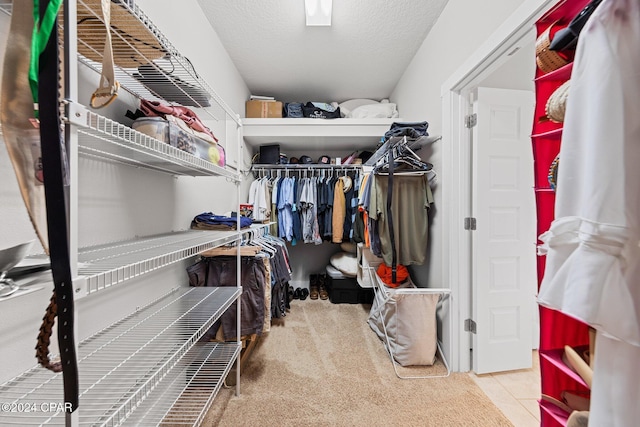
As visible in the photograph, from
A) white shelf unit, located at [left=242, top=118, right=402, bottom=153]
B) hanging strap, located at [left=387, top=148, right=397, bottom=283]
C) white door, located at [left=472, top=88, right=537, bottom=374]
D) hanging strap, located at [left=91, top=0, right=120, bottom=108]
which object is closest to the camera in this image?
hanging strap, located at [left=91, top=0, right=120, bottom=108]

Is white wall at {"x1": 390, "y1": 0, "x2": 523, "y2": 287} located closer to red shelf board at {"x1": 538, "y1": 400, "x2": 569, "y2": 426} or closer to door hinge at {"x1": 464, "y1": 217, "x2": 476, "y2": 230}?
door hinge at {"x1": 464, "y1": 217, "x2": 476, "y2": 230}

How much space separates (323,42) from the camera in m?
2.13

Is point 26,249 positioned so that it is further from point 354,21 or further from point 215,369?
point 354,21

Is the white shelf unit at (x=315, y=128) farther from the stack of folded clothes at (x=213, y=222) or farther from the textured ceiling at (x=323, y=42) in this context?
the stack of folded clothes at (x=213, y=222)

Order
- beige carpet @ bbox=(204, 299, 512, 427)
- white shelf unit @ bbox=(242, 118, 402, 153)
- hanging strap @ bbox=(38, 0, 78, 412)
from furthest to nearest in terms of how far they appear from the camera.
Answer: white shelf unit @ bbox=(242, 118, 402, 153) → beige carpet @ bbox=(204, 299, 512, 427) → hanging strap @ bbox=(38, 0, 78, 412)

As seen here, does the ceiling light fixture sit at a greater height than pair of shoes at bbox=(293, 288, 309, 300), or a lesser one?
greater

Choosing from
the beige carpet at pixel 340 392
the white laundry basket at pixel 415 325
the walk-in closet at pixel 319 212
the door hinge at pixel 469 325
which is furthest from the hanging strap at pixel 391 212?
the beige carpet at pixel 340 392

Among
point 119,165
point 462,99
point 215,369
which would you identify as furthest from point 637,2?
point 215,369

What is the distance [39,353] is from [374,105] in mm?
3131

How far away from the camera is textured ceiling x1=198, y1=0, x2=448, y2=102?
1801mm

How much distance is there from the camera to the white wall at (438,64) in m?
1.40

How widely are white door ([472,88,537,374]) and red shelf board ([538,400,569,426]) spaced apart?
38.5 inches

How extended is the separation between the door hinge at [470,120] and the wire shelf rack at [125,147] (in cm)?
166

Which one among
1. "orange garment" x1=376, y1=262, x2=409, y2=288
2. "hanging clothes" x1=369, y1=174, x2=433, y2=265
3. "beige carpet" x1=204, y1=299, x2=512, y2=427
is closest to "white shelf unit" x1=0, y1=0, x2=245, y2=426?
"beige carpet" x1=204, y1=299, x2=512, y2=427
